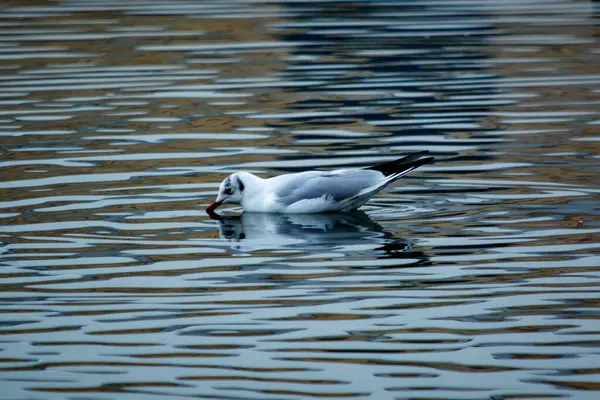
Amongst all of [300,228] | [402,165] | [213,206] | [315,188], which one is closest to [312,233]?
[300,228]

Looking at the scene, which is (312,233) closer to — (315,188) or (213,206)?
(315,188)

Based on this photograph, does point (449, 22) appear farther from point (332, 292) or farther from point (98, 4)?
point (332, 292)

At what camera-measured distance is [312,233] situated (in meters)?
10.4

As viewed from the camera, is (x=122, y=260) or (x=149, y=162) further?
(x=149, y=162)

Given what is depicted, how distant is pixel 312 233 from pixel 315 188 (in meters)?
0.70

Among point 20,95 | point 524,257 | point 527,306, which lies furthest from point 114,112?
point 527,306

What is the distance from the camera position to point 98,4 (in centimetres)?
2934

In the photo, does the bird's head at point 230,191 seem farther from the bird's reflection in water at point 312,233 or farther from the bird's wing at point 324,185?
the bird's wing at point 324,185

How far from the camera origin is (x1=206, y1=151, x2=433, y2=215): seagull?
10.9 metres

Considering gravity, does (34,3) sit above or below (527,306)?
above

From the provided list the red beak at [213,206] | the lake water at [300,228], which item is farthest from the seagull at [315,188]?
the lake water at [300,228]

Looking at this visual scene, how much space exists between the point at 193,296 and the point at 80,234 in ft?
7.15

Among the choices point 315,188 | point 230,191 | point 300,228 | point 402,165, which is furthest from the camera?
point 230,191

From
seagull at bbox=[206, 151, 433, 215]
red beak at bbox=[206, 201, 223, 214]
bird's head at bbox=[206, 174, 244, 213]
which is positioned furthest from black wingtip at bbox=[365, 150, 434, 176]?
red beak at bbox=[206, 201, 223, 214]
